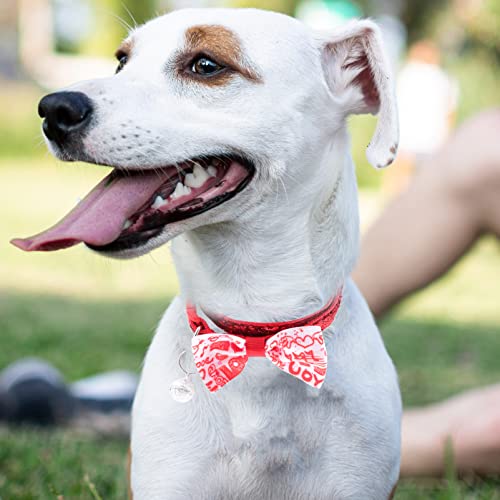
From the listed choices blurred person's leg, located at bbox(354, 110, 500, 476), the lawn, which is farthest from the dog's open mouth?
blurred person's leg, located at bbox(354, 110, 500, 476)

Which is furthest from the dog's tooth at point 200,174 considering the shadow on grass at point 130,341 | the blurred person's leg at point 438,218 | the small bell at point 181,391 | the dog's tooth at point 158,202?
the shadow on grass at point 130,341

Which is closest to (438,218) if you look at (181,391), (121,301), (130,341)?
(181,391)

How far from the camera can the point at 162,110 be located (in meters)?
2.07

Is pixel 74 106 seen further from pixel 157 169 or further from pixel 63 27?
pixel 63 27

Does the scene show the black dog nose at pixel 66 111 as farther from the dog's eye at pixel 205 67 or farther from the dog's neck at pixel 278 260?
the dog's neck at pixel 278 260

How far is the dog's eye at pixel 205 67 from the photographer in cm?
215

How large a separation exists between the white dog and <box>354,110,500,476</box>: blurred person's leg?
988 mm

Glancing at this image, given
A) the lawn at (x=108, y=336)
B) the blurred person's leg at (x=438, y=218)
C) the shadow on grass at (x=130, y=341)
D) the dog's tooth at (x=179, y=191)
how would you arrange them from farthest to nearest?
the shadow on grass at (x=130, y=341) → the blurred person's leg at (x=438, y=218) → the lawn at (x=108, y=336) → the dog's tooth at (x=179, y=191)

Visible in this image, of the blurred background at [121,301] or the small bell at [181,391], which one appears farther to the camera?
the blurred background at [121,301]

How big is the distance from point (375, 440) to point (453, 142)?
177 centimetres

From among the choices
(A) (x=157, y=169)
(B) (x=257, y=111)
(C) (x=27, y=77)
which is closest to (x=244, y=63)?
(B) (x=257, y=111)

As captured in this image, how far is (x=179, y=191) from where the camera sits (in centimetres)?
209

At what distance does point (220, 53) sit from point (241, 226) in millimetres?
425

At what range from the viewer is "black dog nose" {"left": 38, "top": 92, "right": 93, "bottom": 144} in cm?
197
